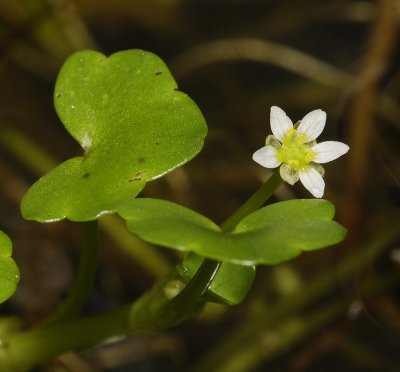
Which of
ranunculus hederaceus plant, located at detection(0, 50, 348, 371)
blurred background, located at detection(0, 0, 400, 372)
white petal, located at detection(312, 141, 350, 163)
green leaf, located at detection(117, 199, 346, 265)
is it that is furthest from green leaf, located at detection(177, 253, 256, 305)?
blurred background, located at detection(0, 0, 400, 372)

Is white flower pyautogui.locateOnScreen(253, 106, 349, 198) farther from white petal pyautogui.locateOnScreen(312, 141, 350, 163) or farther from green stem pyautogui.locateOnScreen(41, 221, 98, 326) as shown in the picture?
green stem pyautogui.locateOnScreen(41, 221, 98, 326)

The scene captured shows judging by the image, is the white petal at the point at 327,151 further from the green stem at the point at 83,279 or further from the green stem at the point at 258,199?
the green stem at the point at 83,279

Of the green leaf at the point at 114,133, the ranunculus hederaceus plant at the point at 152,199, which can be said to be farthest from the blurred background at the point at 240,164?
the green leaf at the point at 114,133

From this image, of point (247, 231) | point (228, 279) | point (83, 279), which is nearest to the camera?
point (247, 231)

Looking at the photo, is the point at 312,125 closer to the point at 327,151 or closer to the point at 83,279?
the point at 327,151

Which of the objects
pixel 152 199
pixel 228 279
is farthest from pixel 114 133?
pixel 228 279

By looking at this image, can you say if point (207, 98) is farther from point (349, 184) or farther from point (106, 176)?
point (106, 176)
